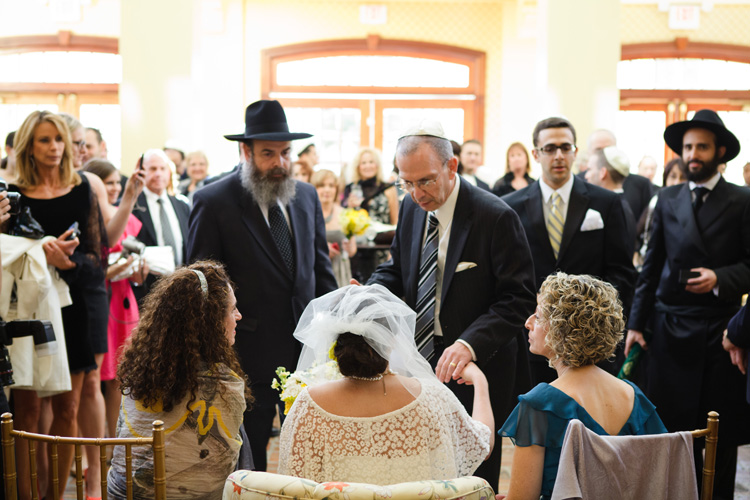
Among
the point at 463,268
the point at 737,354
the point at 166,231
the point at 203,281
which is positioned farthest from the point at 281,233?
the point at 737,354

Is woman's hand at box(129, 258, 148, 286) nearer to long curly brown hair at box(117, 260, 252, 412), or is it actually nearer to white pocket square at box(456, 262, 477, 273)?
long curly brown hair at box(117, 260, 252, 412)

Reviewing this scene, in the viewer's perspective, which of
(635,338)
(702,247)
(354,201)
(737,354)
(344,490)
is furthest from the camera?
(354,201)

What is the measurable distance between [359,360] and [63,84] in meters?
11.4

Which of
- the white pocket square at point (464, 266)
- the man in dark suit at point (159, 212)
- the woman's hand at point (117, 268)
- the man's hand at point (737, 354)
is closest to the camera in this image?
the white pocket square at point (464, 266)

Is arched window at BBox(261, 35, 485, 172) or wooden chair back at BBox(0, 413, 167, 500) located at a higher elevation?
arched window at BBox(261, 35, 485, 172)

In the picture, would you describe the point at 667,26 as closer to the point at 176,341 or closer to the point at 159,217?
the point at 159,217

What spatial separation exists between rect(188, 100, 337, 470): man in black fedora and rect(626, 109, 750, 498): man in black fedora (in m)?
1.78

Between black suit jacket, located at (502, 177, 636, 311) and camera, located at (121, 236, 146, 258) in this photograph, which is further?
camera, located at (121, 236, 146, 258)

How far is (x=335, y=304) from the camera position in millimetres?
2164

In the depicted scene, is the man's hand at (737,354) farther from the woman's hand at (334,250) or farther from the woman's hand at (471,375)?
the woman's hand at (334,250)

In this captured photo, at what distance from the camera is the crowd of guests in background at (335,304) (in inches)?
78.5

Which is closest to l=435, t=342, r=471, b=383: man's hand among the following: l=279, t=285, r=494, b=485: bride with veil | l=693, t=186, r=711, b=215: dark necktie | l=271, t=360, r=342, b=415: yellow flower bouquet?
l=279, t=285, r=494, b=485: bride with veil

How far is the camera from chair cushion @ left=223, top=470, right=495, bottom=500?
1562 millimetres

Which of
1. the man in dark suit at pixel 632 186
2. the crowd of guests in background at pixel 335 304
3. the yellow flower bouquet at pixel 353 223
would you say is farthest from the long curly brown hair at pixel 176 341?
the man in dark suit at pixel 632 186
